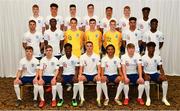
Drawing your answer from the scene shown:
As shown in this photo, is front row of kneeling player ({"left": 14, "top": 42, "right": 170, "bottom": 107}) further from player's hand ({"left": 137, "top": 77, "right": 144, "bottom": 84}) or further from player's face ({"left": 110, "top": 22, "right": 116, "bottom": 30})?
player's face ({"left": 110, "top": 22, "right": 116, "bottom": 30})

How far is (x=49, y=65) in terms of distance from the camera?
23.4 feet

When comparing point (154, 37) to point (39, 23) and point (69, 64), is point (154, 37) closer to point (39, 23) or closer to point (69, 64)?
point (69, 64)

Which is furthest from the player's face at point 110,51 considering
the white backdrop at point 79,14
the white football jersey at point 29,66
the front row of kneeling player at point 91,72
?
the white backdrop at point 79,14

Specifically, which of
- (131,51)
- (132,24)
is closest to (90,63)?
(131,51)

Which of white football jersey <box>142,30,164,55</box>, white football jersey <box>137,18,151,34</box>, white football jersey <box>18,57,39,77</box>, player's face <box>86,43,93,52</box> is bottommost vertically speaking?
white football jersey <box>18,57,39,77</box>

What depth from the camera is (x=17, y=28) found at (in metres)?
8.95

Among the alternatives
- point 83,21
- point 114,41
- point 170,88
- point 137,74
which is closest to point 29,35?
point 83,21

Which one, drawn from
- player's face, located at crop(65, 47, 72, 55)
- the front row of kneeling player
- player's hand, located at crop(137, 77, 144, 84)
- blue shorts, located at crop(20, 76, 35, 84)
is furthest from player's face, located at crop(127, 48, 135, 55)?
blue shorts, located at crop(20, 76, 35, 84)

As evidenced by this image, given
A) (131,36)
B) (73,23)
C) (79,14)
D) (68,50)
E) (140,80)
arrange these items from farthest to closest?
(79,14) < (131,36) < (73,23) < (68,50) < (140,80)

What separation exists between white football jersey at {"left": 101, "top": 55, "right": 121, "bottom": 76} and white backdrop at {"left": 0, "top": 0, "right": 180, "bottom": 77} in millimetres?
1983

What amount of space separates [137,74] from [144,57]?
35 centimetres

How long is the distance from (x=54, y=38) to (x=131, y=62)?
1.64m

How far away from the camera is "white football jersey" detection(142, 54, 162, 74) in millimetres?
7152

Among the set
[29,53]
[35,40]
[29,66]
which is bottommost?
[29,66]
